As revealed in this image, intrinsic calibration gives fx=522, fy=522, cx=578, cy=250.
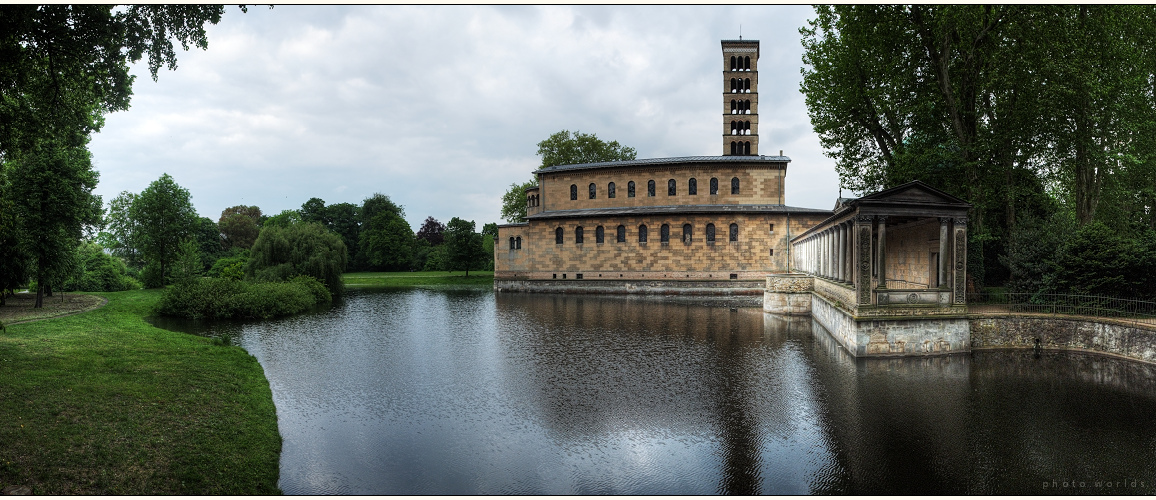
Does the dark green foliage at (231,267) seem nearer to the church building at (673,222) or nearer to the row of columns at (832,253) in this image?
the church building at (673,222)

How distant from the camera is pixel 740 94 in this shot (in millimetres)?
46281

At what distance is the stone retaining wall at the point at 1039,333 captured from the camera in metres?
16.6

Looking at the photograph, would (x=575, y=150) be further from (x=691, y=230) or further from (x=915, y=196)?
(x=915, y=196)

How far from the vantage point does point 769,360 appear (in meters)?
16.5

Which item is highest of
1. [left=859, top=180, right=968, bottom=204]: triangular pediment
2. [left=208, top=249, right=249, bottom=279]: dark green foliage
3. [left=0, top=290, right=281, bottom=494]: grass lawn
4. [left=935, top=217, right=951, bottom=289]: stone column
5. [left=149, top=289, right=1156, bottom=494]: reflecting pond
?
[left=859, top=180, right=968, bottom=204]: triangular pediment

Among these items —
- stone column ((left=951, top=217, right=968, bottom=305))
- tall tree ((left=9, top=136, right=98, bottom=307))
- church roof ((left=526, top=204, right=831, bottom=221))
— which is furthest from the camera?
church roof ((left=526, top=204, right=831, bottom=221))

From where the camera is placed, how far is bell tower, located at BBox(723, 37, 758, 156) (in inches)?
1820

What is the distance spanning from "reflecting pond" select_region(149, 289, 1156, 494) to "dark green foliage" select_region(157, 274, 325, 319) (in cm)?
742

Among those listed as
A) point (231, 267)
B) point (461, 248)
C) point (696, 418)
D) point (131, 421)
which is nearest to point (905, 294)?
point (696, 418)

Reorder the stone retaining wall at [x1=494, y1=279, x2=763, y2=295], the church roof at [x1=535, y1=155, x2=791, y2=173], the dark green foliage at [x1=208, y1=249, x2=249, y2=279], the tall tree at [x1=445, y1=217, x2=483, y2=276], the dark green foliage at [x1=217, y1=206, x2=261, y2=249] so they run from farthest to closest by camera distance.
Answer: the dark green foliage at [x1=217, y1=206, x2=261, y2=249], the tall tree at [x1=445, y1=217, x2=483, y2=276], the church roof at [x1=535, y1=155, x2=791, y2=173], the stone retaining wall at [x1=494, y1=279, x2=763, y2=295], the dark green foliage at [x1=208, y1=249, x2=249, y2=279]

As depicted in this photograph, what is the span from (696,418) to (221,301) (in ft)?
86.1

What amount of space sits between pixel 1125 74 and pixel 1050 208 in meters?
6.86

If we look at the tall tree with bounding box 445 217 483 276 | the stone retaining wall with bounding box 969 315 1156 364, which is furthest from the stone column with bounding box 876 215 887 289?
the tall tree with bounding box 445 217 483 276

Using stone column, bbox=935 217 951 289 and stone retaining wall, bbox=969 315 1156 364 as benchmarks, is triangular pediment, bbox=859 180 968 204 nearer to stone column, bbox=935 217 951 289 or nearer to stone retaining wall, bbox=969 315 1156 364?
stone column, bbox=935 217 951 289
